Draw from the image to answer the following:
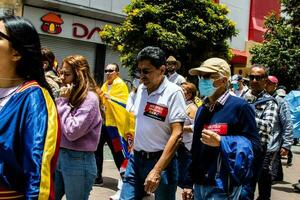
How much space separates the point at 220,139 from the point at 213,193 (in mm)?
426

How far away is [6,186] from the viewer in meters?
2.27

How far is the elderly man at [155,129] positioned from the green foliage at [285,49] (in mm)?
18464

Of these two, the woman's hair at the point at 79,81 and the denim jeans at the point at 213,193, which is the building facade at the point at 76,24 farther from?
the denim jeans at the point at 213,193

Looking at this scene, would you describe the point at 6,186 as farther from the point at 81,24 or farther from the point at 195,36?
the point at 81,24

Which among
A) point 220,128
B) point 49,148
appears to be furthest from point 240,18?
point 49,148

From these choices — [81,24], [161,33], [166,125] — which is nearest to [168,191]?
[166,125]

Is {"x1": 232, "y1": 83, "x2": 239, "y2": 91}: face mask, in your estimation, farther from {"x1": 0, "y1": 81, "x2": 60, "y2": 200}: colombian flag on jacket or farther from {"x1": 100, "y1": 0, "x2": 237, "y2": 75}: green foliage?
{"x1": 0, "y1": 81, "x2": 60, "y2": 200}: colombian flag on jacket

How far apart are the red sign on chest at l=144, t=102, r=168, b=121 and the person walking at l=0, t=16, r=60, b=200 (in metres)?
1.98

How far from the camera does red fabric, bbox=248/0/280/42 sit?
1137 inches

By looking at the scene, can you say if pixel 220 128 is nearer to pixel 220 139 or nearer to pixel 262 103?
pixel 220 139

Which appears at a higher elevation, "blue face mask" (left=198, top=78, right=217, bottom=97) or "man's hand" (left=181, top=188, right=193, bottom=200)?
"blue face mask" (left=198, top=78, right=217, bottom=97)

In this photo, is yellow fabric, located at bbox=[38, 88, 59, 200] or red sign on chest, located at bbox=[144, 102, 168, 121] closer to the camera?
→ yellow fabric, located at bbox=[38, 88, 59, 200]

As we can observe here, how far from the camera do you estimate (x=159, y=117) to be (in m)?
4.34

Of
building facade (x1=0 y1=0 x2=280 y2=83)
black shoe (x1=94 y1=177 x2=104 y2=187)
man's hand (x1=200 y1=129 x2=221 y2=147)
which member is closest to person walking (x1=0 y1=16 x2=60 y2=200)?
man's hand (x1=200 y1=129 x2=221 y2=147)
